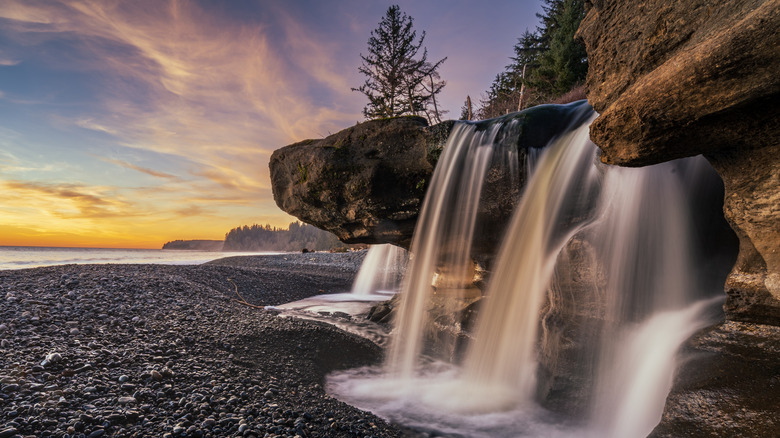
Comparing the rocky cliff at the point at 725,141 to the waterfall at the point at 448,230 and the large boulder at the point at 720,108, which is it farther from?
the waterfall at the point at 448,230

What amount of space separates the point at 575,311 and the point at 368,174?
4.49 meters

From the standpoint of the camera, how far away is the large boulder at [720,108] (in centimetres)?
218

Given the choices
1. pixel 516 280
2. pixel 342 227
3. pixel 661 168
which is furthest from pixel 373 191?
pixel 661 168

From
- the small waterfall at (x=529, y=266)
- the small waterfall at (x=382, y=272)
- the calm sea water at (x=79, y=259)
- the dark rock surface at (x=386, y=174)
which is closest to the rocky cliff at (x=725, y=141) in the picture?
the small waterfall at (x=529, y=266)

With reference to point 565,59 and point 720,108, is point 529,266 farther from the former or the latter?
point 565,59

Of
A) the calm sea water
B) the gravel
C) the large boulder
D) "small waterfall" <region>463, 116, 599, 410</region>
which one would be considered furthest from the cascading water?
the calm sea water

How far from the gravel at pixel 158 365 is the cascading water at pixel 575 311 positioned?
906 millimetres

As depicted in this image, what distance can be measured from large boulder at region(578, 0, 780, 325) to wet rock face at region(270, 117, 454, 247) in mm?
3897

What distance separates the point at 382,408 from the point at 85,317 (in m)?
5.12

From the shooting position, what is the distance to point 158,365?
3.95 metres

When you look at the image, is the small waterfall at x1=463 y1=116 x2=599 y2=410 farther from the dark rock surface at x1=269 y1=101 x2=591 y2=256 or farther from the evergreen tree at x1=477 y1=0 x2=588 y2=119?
the evergreen tree at x1=477 y1=0 x2=588 y2=119

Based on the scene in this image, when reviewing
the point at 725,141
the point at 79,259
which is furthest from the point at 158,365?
the point at 79,259

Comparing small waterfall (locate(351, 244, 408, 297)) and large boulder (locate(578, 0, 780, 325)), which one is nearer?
large boulder (locate(578, 0, 780, 325))

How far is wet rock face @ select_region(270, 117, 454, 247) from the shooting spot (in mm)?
7020
